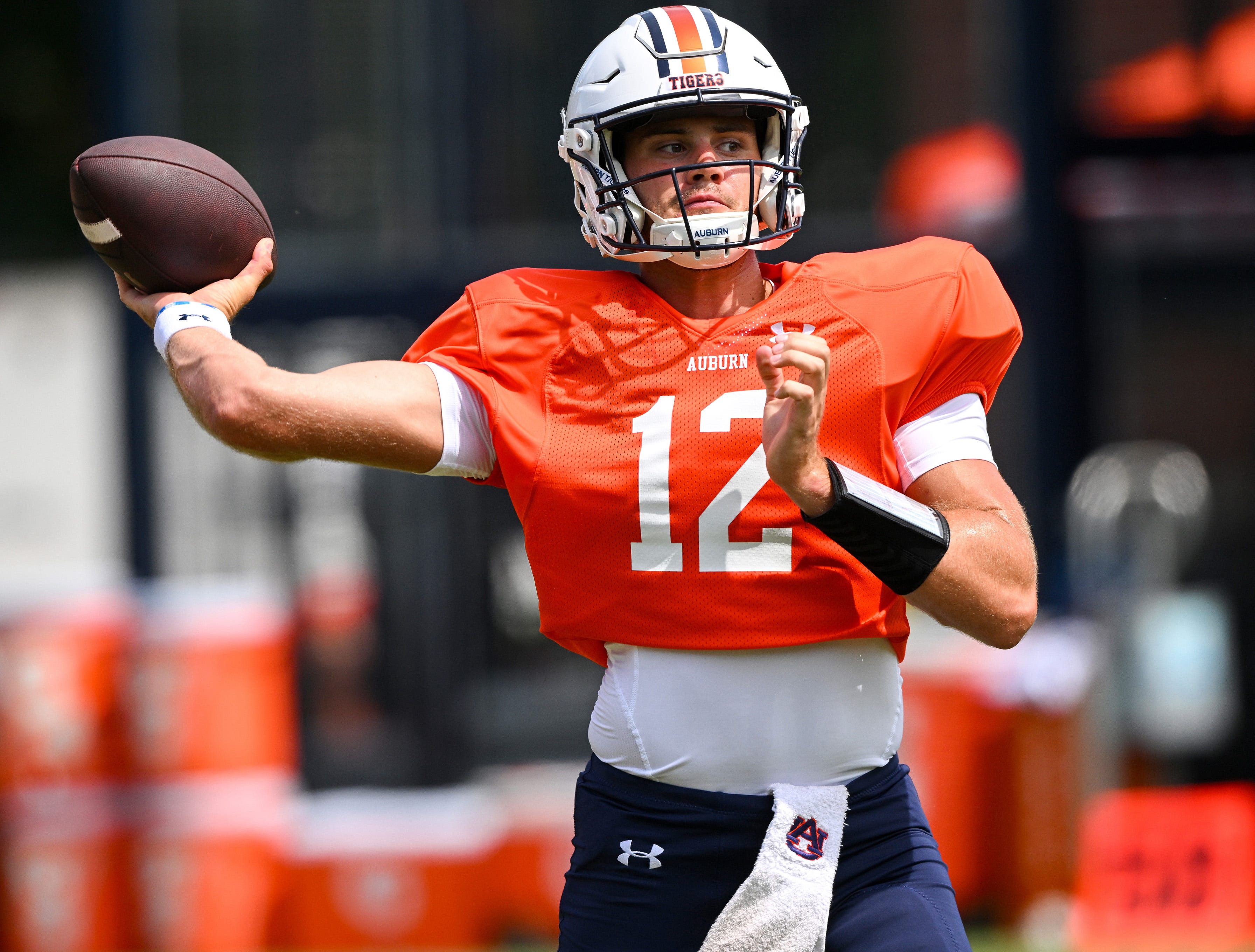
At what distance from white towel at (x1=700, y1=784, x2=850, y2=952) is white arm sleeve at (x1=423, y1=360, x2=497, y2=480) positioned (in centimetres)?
70

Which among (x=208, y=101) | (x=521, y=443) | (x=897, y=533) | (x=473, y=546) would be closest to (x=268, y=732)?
(x=473, y=546)

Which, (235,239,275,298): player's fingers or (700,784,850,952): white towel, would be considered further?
(235,239,275,298): player's fingers

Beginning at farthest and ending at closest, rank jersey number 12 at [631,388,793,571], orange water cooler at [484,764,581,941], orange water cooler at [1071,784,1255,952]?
orange water cooler at [484,764,581,941], orange water cooler at [1071,784,1255,952], jersey number 12 at [631,388,793,571]

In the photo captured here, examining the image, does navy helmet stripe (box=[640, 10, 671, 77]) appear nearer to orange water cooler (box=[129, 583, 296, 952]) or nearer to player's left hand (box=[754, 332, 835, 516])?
player's left hand (box=[754, 332, 835, 516])

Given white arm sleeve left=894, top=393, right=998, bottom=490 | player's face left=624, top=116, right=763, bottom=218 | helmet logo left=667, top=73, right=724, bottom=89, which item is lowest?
white arm sleeve left=894, top=393, right=998, bottom=490

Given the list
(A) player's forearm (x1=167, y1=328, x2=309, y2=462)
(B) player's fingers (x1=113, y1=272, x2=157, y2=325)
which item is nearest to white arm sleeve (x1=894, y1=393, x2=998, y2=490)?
(A) player's forearm (x1=167, y1=328, x2=309, y2=462)

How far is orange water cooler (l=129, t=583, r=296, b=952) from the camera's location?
5.43m

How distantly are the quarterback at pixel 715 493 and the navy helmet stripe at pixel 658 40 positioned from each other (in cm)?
1

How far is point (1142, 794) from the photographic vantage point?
5.42 m

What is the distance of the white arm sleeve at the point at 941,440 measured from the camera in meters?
2.28

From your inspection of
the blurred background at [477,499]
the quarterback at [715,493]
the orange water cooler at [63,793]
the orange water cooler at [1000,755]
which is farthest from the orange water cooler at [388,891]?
the quarterback at [715,493]

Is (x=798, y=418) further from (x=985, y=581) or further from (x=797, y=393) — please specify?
(x=985, y=581)

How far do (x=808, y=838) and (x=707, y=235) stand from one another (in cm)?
91

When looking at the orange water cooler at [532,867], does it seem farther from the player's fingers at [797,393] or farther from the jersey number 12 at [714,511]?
the player's fingers at [797,393]
